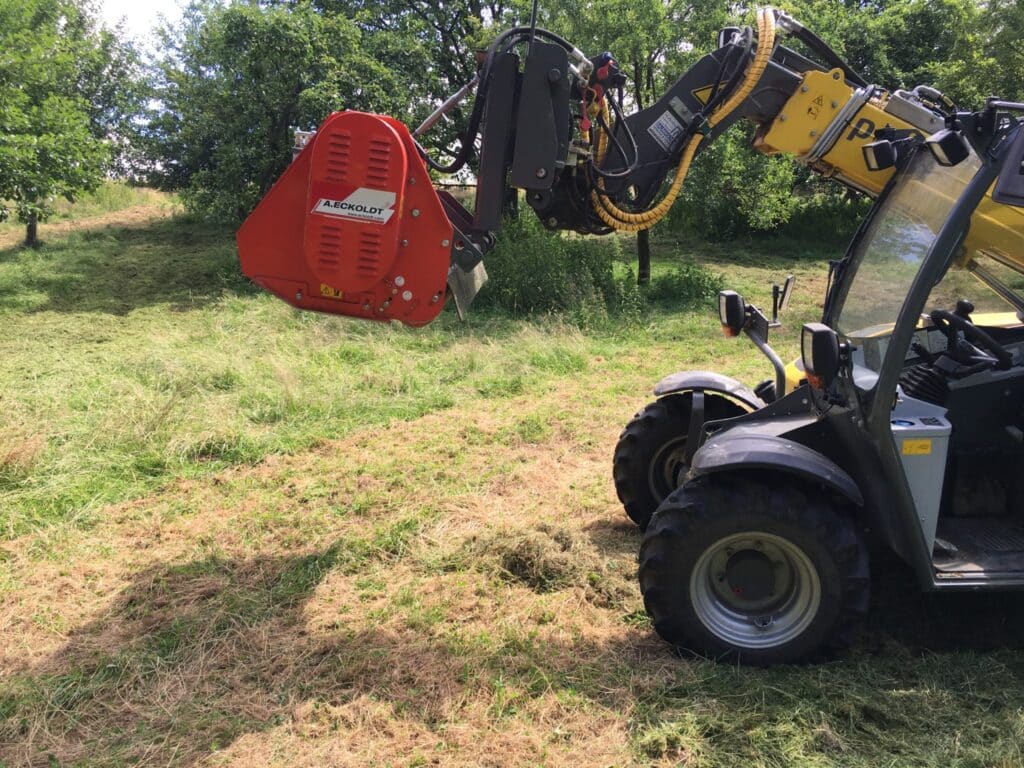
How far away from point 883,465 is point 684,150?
1919 mm

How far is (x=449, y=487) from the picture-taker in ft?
16.4

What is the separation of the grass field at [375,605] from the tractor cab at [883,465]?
320 millimetres

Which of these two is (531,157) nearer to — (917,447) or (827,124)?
(827,124)

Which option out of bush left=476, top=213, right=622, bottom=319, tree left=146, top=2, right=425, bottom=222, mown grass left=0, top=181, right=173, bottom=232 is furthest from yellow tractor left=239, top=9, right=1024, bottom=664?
mown grass left=0, top=181, right=173, bottom=232

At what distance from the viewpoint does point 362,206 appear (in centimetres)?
325

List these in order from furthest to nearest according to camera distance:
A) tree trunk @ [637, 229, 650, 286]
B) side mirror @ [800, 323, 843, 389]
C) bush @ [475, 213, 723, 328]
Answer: tree trunk @ [637, 229, 650, 286] < bush @ [475, 213, 723, 328] < side mirror @ [800, 323, 843, 389]

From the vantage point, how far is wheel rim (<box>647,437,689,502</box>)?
167 inches

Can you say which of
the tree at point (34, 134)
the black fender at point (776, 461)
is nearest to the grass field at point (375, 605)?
the black fender at point (776, 461)

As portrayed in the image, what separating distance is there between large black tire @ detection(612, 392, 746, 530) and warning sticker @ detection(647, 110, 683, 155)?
4.55 ft


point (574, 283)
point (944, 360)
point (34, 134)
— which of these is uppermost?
point (34, 134)

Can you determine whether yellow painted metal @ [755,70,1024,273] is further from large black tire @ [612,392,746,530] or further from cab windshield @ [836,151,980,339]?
large black tire @ [612,392,746,530]

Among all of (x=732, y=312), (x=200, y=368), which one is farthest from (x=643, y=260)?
(x=732, y=312)

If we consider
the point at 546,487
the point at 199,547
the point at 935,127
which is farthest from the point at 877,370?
the point at 199,547

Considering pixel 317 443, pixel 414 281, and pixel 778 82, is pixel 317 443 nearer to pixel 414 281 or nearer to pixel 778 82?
pixel 414 281
